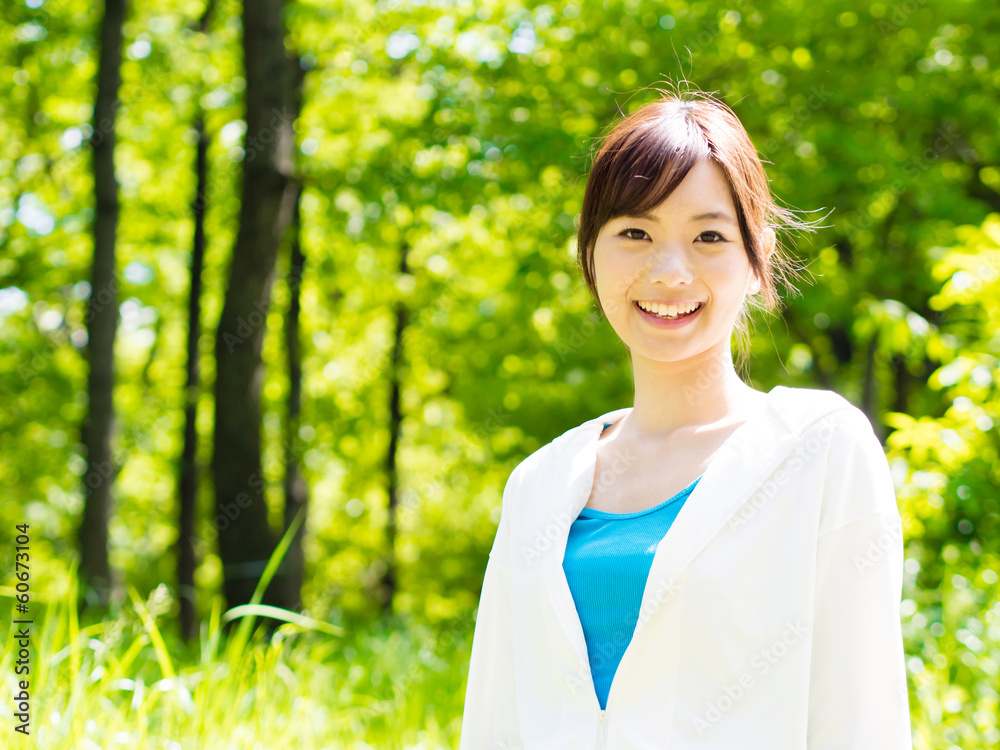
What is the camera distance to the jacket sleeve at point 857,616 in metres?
1.38

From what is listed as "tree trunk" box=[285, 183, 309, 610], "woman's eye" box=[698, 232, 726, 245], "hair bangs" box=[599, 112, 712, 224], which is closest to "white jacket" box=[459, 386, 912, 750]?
"woman's eye" box=[698, 232, 726, 245]

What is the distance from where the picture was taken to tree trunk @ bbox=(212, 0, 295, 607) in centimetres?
714

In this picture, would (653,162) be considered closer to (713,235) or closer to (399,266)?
(713,235)

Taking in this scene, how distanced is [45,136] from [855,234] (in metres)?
10.4

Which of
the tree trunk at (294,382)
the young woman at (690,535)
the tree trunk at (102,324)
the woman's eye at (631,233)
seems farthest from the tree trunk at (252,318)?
the woman's eye at (631,233)

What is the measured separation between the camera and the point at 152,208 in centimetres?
1355

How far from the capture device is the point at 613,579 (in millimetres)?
1601

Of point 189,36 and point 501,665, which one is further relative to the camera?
point 189,36

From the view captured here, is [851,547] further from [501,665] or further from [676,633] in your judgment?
[501,665]

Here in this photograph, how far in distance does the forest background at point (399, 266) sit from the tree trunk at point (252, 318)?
3 cm

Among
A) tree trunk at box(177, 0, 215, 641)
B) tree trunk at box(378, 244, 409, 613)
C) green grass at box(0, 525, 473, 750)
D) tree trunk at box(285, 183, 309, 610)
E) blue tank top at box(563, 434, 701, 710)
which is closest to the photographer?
blue tank top at box(563, 434, 701, 710)

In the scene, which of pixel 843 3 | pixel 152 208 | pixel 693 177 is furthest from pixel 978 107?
pixel 152 208

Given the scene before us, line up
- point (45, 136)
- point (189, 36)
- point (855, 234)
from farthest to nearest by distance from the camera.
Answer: point (45, 136)
point (189, 36)
point (855, 234)

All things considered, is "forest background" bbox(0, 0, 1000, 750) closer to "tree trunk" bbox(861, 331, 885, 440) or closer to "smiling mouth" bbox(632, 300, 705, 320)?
"tree trunk" bbox(861, 331, 885, 440)
